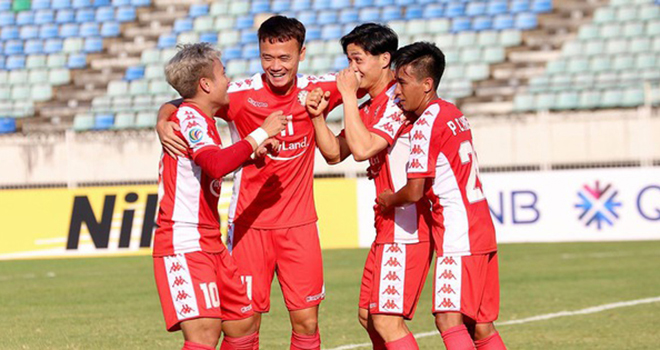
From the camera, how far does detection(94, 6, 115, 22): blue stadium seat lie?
2748 cm

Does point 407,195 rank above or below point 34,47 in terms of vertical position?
below

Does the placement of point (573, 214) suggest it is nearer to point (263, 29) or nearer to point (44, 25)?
point (263, 29)

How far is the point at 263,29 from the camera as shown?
6.25 metres

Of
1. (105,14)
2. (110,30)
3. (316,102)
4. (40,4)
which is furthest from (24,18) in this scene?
(316,102)

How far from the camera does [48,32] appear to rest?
2741cm

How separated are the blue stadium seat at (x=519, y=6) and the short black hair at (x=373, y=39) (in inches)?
A: 750

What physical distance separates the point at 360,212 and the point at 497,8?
950 centimetres

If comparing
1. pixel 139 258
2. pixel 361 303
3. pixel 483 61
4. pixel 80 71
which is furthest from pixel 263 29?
pixel 80 71

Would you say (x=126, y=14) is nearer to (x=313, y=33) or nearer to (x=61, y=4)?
(x=61, y=4)

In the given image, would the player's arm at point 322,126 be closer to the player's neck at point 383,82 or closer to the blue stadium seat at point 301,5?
the player's neck at point 383,82

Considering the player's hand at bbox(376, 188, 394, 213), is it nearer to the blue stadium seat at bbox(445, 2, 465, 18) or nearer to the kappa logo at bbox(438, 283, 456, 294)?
the kappa logo at bbox(438, 283, 456, 294)

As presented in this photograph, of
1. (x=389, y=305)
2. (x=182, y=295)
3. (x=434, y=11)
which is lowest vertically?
(x=389, y=305)

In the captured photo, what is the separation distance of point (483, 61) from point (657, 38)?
11.9ft

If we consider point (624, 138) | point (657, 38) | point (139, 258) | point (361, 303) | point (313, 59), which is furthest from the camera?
point (313, 59)
